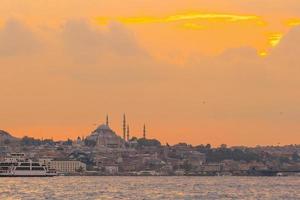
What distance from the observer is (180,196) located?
89.9 meters

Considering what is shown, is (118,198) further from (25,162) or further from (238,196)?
(25,162)

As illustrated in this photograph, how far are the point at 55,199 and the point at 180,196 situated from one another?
11.6 m

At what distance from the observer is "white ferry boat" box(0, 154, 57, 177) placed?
7259 inches

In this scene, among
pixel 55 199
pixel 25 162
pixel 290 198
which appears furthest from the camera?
pixel 25 162

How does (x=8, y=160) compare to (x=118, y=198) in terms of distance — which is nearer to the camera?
(x=118, y=198)

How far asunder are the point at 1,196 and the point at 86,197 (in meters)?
6.61

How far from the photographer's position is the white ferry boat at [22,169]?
184375 millimetres

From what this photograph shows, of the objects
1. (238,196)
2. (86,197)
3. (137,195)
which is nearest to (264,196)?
(238,196)

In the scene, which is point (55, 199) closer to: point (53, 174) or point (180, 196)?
point (180, 196)

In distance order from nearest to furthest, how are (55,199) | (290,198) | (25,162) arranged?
1. (55,199)
2. (290,198)
3. (25,162)

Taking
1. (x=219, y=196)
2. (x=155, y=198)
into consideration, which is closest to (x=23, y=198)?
(x=155, y=198)

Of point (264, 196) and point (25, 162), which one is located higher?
point (25, 162)

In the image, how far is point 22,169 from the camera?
611 feet

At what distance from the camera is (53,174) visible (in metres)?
194
